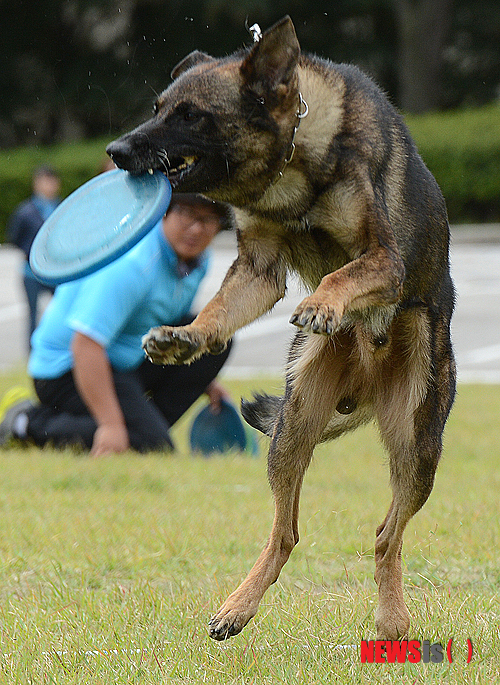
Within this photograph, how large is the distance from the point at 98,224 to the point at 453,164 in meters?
18.0

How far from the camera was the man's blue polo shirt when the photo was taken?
6.35 m

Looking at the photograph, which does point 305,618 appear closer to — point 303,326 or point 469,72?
point 303,326

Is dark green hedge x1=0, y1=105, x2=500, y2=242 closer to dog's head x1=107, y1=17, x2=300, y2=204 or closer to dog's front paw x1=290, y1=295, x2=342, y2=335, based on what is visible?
dog's head x1=107, y1=17, x2=300, y2=204

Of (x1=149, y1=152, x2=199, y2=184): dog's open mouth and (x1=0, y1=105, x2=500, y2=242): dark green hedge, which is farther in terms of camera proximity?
(x1=0, y1=105, x2=500, y2=242): dark green hedge

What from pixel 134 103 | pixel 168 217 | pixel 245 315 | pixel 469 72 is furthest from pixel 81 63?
pixel 245 315

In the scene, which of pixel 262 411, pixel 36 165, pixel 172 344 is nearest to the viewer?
pixel 172 344

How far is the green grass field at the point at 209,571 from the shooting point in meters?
3.04

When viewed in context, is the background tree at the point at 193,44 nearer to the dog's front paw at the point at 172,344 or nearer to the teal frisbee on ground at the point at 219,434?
the teal frisbee on ground at the point at 219,434

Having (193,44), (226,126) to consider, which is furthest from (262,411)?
(193,44)

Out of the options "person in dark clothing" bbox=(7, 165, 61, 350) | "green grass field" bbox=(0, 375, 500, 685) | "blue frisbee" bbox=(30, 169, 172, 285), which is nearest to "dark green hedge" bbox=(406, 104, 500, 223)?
"person in dark clothing" bbox=(7, 165, 61, 350)

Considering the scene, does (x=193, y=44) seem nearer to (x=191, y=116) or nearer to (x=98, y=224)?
(x=98, y=224)

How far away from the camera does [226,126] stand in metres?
3.37

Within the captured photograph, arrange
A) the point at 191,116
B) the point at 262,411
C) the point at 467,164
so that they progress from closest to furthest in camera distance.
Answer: the point at 191,116 → the point at 262,411 → the point at 467,164

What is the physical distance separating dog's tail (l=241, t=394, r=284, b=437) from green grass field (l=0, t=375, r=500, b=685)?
49 centimetres
